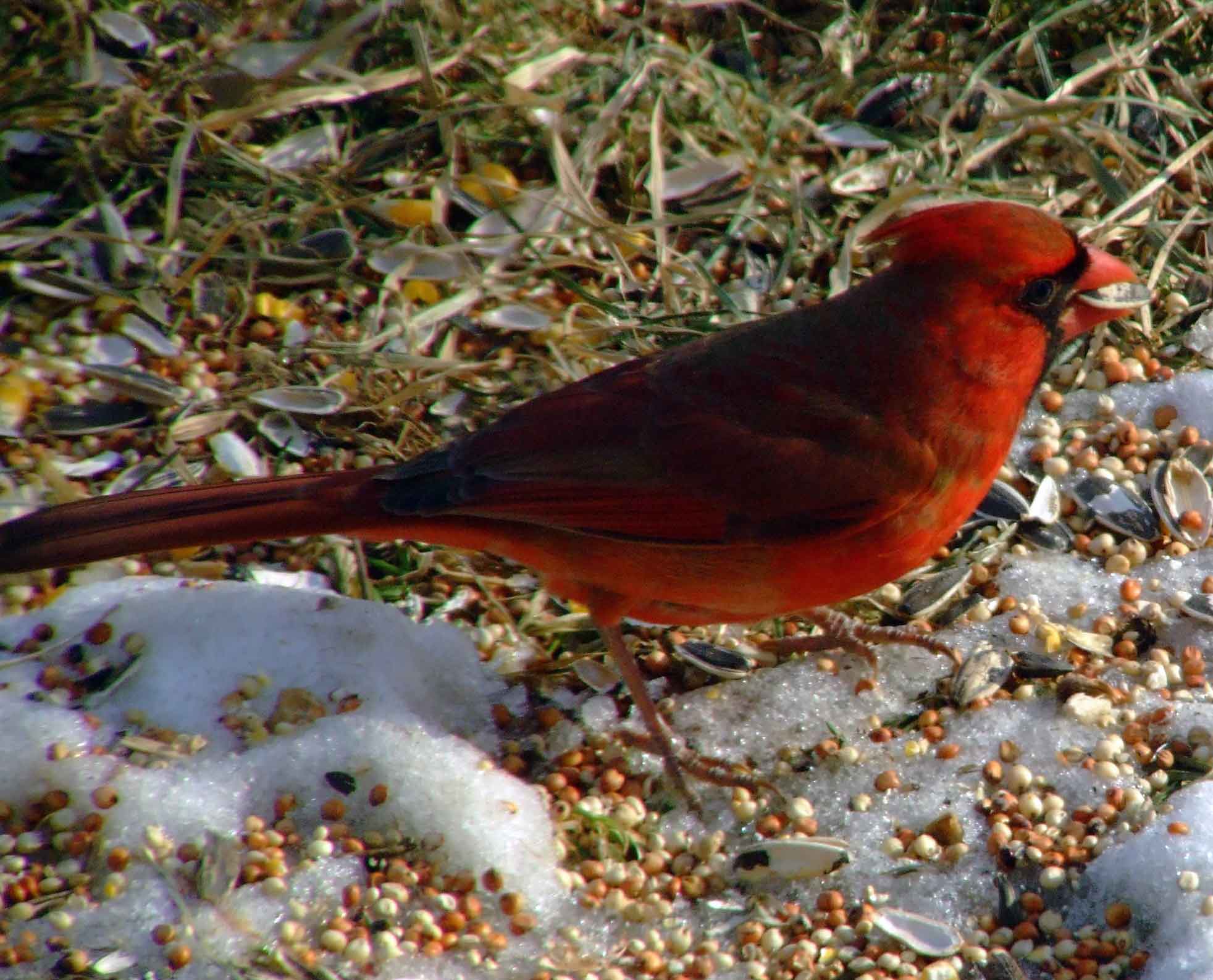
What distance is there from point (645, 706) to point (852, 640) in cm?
47

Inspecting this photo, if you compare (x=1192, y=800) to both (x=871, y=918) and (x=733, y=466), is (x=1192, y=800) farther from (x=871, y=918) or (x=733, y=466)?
(x=733, y=466)

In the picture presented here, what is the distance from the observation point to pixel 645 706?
9.46 feet

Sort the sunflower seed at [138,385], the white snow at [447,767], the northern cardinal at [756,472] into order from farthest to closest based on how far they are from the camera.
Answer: the sunflower seed at [138,385], the northern cardinal at [756,472], the white snow at [447,767]

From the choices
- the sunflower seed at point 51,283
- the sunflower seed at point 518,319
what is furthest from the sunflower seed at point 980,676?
the sunflower seed at point 51,283

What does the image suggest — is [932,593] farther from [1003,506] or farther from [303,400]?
[303,400]

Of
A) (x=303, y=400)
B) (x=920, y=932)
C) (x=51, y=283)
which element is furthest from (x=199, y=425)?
(x=920, y=932)

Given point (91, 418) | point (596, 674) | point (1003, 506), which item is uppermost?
point (1003, 506)

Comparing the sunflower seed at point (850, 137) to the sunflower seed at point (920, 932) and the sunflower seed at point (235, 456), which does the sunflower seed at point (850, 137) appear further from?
the sunflower seed at point (920, 932)

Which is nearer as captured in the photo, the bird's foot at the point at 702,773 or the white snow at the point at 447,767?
the white snow at the point at 447,767

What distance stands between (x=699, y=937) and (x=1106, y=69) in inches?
97.7

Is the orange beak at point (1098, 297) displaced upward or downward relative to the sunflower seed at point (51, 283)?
upward

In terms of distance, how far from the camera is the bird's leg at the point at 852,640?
3.08m

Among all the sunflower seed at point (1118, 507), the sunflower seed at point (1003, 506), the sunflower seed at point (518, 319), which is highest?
the sunflower seed at point (518, 319)

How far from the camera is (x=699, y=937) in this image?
8.55ft
